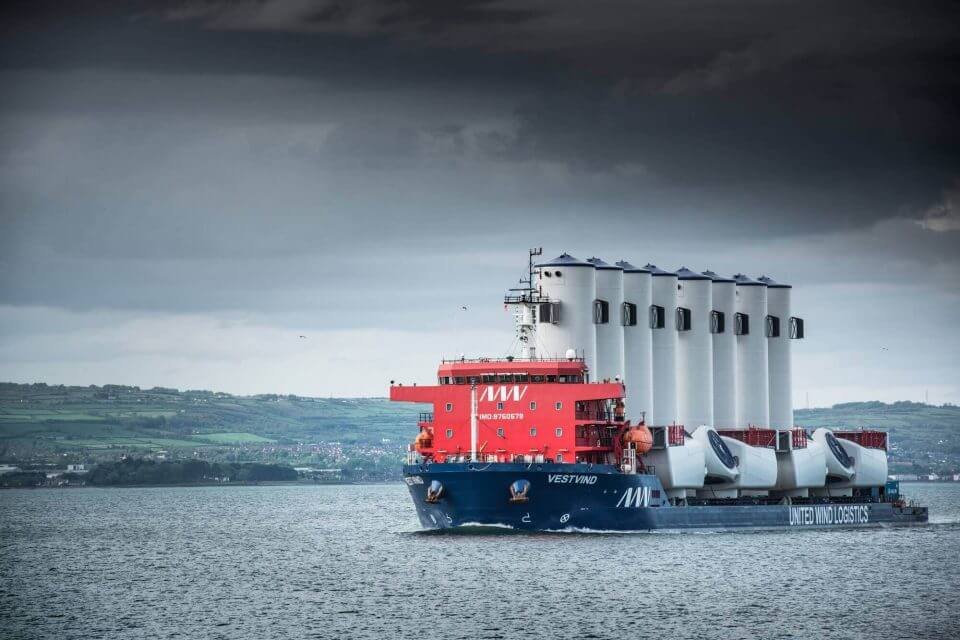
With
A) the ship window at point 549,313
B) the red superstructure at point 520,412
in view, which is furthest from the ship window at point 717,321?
the red superstructure at point 520,412

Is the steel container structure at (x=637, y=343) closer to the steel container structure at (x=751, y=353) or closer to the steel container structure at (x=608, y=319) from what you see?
the steel container structure at (x=608, y=319)

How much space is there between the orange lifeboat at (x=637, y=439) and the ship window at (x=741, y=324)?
26.5 meters

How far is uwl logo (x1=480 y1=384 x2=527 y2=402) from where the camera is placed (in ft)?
305

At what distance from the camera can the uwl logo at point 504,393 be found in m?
92.9

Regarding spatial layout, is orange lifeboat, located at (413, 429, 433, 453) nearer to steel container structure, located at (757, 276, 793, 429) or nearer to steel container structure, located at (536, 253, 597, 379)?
steel container structure, located at (536, 253, 597, 379)

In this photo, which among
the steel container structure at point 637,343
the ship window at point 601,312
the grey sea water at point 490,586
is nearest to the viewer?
the grey sea water at point 490,586

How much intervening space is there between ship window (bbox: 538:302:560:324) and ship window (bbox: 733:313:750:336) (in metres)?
23.2

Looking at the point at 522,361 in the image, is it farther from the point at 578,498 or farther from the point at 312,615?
the point at 312,615

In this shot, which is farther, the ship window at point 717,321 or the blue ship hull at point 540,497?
the ship window at point 717,321

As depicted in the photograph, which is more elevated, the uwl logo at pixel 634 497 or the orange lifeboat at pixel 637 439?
the orange lifeboat at pixel 637 439

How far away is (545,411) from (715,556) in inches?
473

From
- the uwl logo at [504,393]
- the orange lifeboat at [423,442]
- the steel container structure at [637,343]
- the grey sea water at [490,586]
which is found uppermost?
the steel container structure at [637,343]

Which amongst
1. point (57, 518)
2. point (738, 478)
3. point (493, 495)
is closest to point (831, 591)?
point (493, 495)

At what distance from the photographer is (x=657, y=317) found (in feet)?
366
